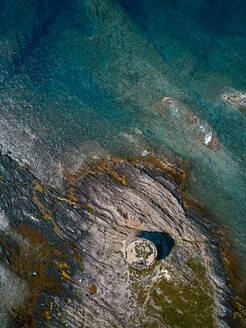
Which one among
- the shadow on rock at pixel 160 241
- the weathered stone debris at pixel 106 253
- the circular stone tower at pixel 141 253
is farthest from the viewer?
the shadow on rock at pixel 160 241

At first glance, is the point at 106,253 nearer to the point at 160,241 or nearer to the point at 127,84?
the point at 160,241

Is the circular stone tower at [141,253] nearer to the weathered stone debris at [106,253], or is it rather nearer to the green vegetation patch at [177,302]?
the weathered stone debris at [106,253]

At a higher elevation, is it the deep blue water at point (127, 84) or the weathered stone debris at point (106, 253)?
the deep blue water at point (127, 84)

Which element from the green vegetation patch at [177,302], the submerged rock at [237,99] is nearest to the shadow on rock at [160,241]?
Answer: the green vegetation patch at [177,302]

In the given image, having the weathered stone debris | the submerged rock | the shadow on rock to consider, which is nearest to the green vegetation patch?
the weathered stone debris

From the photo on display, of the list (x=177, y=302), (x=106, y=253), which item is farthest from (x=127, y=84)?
(x=177, y=302)

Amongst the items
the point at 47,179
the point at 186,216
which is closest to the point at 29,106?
the point at 47,179
